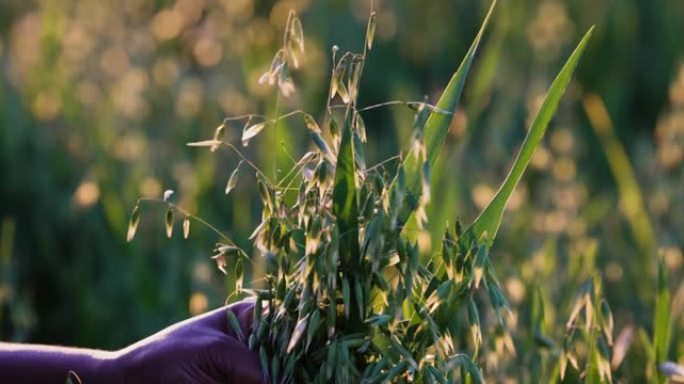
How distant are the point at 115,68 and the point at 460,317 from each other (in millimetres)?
2408

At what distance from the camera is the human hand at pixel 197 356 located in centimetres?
153

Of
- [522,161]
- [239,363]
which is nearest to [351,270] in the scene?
[239,363]

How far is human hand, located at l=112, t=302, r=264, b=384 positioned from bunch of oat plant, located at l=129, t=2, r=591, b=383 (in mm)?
30

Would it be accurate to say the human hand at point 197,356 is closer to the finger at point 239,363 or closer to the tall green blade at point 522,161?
the finger at point 239,363

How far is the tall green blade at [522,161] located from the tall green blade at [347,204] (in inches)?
7.2

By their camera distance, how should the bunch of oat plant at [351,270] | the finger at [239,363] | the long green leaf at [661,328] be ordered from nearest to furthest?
the bunch of oat plant at [351,270] → the finger at [239,363] → the long green leaf at [661,328]

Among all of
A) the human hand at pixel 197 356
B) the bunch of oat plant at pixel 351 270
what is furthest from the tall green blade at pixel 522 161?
the human hand at pixel 197 356

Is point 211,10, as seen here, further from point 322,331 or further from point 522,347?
point 322,331

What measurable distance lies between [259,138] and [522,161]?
2.26 metres

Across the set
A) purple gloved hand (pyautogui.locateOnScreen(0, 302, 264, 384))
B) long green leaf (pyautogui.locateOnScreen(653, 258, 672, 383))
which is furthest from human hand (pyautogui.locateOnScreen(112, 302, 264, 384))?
long green leaf (pyautogui.locateOnScreen(653, 258, 672, 383))

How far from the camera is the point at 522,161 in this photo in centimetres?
163

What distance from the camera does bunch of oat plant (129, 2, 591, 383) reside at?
55.6 inches

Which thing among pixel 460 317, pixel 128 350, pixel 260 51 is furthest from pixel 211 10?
pixel 128 350

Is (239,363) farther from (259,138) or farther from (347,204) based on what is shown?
(259,138)
